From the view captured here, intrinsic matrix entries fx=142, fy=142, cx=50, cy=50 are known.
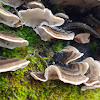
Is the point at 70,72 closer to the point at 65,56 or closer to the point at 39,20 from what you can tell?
the point at 65,56

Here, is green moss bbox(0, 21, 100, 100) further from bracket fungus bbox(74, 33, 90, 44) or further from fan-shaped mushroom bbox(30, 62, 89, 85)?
bracket fungus bbox(74, 33, 90, 44)

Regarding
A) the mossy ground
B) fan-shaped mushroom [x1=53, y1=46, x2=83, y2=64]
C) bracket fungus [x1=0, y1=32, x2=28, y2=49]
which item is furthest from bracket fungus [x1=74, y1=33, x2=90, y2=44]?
bracket fungus [x1=0, y1=32, x2=28, y2=49]

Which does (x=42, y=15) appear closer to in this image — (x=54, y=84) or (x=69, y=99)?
(x=54, y=84)

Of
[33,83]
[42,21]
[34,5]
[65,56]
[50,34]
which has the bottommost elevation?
[33,83]

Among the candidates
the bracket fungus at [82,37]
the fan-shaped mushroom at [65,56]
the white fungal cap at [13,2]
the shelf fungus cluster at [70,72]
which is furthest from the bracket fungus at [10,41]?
the bracket fungus at [82,37]

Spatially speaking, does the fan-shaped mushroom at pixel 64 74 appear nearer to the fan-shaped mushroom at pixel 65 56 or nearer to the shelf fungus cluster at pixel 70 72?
the shelf fungus cluster at pixel 70 72

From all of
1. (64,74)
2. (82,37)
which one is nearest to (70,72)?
(64,74)

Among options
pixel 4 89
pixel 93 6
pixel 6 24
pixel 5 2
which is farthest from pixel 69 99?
pixel 93 6
